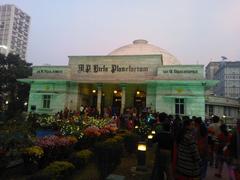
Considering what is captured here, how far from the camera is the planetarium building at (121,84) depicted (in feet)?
76.0

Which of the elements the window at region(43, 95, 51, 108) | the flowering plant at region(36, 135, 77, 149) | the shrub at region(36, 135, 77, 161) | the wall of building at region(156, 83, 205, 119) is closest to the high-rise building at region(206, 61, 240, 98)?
the wall of building at region(156, 83, 205, 119)

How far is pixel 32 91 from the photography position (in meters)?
27.6

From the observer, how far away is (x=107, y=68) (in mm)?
26594

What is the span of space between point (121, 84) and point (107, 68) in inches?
127

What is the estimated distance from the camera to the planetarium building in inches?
912

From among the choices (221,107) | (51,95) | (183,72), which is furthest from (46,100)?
(221,107)

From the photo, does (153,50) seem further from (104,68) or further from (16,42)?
(16,42)

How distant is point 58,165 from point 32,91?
22979 millimetres

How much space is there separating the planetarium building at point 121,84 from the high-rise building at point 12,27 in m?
106

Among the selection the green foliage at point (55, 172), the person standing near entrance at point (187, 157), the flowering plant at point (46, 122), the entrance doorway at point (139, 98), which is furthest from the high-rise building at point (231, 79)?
the green foliage at point (55, 172)

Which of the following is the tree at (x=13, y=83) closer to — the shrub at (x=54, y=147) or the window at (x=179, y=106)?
the window at (x=179, y=106)

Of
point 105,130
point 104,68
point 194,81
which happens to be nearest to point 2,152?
point 105,130

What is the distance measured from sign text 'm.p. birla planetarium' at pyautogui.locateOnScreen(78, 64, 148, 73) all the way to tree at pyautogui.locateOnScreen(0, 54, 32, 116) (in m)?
12.9

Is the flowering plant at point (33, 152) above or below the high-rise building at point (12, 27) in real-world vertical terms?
below
